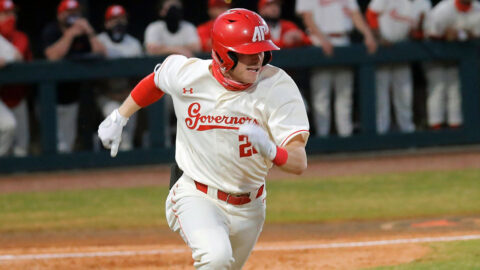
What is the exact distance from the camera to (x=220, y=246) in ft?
14.0

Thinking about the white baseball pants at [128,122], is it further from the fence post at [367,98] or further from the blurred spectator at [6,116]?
the fence post at [367,98]

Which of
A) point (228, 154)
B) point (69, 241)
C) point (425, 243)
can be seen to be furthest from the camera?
point (69, 241)

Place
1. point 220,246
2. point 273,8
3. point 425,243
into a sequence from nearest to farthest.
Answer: point 220,246
point 425,243
point 273,8

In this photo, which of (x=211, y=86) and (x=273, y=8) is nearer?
(x=211, y=86)

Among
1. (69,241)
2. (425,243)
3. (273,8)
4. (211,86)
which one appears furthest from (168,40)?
(211,86)

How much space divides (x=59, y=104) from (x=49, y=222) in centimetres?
208

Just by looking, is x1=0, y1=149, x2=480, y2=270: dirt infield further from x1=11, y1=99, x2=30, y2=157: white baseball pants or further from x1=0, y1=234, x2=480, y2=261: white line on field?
x1=11, y1=99, x2=30, y2=157: white baseball pants

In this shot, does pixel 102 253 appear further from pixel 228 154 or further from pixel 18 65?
pixel 18 65

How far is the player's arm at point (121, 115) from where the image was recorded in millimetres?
4867

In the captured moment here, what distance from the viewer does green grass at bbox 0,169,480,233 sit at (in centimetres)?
854

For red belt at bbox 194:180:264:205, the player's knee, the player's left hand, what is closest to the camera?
the player's left hand

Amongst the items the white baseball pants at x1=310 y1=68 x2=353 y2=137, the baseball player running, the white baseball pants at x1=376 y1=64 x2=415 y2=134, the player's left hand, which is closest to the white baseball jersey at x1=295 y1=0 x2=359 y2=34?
the white baseball pants at x1=310 y1=68 x2=353 y2=137

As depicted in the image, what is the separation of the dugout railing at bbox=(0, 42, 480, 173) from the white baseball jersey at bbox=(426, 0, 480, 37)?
0.19m

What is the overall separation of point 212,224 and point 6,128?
6118 mm
